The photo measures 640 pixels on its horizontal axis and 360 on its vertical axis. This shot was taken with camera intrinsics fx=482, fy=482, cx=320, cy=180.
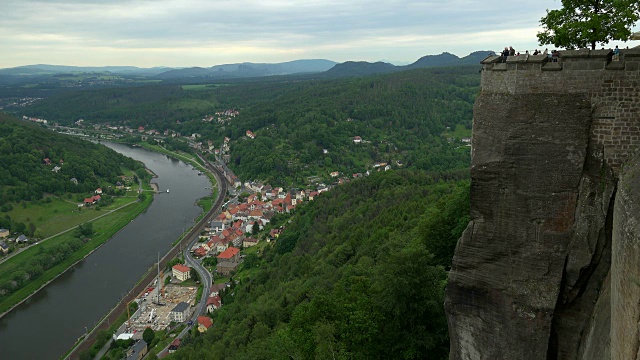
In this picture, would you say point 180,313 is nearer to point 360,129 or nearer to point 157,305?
point 157,305

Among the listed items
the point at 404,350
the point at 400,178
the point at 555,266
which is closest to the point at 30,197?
the point at 400,178

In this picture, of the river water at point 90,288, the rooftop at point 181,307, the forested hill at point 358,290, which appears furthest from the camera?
the rooftop at point 181,307

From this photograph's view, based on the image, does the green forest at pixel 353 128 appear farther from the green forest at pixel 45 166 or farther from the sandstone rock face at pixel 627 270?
the sandstone rock face at pixel 627 270

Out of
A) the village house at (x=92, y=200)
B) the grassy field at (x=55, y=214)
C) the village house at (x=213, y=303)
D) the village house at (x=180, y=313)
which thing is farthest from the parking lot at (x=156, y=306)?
the village house at (x=92, y=200)

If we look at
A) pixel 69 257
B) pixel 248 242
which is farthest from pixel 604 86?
pixel 248 242

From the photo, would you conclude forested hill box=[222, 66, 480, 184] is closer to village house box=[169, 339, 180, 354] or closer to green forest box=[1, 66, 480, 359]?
green forest box=[1, 66, 480, 359]

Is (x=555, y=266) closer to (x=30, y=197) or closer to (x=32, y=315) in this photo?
(x=32, y=315)
